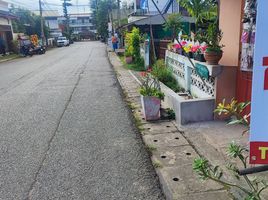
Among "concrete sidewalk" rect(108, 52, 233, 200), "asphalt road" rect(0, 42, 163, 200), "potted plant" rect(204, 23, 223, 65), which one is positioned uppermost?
"potted plant" rect(204, 23, 223, 65)

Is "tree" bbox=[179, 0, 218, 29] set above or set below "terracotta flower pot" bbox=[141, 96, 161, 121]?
above

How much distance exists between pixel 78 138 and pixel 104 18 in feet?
196

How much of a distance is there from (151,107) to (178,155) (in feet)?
5.44

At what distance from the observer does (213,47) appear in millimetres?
4824

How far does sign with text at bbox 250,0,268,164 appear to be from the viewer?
1488 millimetres

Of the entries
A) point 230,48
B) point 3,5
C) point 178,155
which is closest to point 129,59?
point 230,48

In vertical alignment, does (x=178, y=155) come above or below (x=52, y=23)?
below

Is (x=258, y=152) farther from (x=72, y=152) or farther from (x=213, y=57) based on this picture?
(x=213, y=57)

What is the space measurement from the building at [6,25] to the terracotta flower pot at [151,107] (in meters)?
26.8

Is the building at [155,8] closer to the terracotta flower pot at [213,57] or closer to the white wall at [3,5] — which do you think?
the terracotta flower pot at [213,57]

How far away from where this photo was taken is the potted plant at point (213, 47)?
4.78m

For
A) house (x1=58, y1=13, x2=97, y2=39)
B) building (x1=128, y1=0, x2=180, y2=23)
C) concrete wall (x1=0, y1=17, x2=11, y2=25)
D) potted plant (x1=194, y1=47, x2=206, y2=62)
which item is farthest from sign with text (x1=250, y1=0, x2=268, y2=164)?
house (x1=58, y1=13, x2=97, y2=39)

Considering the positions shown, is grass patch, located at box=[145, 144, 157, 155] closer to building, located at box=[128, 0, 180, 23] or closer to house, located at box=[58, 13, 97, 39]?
building, located at box=[128, 0, 180, 23]

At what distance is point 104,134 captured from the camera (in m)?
5.02
